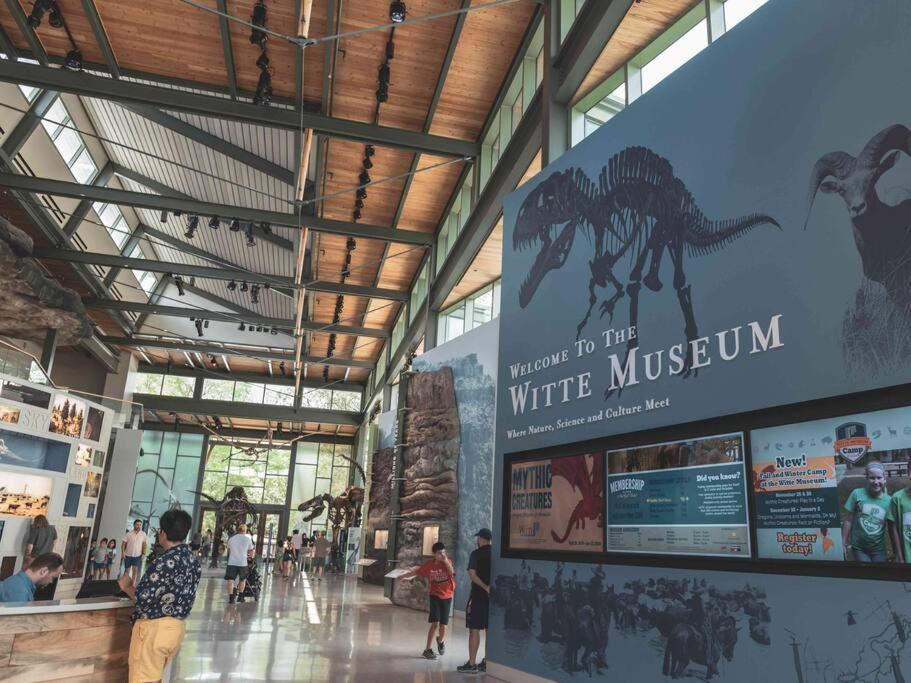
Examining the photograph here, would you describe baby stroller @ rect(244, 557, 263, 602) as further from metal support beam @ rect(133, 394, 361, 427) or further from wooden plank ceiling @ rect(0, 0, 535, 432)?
metal support beam @ rect(133, 394, 361, 427)

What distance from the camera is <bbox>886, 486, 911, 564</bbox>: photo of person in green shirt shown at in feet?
10.8

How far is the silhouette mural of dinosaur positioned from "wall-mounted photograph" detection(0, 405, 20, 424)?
10014mm

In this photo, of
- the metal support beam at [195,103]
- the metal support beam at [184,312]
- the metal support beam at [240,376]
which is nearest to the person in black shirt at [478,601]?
the metal support beam at [195,103]

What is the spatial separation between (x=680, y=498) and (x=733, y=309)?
4.48ft

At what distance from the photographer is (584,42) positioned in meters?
7.60

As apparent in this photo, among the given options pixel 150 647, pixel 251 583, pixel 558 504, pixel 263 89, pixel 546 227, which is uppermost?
pixel 263 89

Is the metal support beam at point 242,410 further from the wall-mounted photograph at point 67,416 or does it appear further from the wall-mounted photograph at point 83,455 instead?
the wall-mounted photograph at point 67,416

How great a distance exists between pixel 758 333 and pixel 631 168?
85.5 inches

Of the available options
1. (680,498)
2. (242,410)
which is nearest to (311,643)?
(680,498)

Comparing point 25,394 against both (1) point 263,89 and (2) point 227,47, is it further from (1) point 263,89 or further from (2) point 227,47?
(2) point 227,47

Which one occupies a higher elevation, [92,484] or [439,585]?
[92,484]

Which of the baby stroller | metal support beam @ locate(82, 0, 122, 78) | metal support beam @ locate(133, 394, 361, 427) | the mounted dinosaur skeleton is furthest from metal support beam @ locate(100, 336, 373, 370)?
metal support beam @ locate(82, 0, 122, 78)

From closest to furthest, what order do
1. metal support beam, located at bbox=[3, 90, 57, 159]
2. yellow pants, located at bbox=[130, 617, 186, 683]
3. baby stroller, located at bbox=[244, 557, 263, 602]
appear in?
yellow pants, located at bbox=[130, 617, 186, 683] → baby stroller, located at bbox=[244, 557, 263, 602] → metal support beam, located at bbox=[3, 90, 57, 159]

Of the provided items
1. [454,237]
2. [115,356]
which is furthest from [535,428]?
[115,356]
